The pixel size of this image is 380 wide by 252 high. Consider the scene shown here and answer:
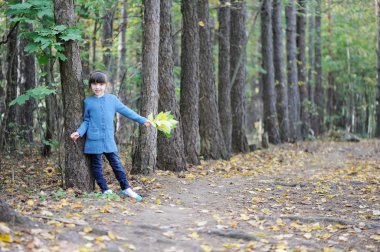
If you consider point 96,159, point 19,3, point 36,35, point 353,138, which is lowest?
point 353,138

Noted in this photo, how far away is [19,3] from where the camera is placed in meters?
8.28

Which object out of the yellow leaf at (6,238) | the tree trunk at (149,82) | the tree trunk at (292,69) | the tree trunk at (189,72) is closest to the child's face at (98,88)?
the tree trunk at (149,82)

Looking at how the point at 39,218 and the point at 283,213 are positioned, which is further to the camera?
the point at 283,213

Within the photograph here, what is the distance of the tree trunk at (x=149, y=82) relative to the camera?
9898mm

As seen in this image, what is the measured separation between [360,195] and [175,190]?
3412 mm

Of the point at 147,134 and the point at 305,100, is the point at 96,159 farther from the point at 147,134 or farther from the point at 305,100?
the point at 305,100

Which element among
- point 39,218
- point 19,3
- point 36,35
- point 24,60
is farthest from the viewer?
point 24,60

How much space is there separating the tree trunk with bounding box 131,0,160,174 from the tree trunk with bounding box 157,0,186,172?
102 centimetres

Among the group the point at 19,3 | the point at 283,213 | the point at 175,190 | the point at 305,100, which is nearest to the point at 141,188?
the point at 175,190

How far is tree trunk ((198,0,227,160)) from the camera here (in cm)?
1384

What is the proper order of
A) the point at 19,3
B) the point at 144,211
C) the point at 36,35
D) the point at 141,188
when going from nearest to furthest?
the point at 144,211, the point at 36,35, the point at 19,3, the point at 141,188

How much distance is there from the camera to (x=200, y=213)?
292 inches

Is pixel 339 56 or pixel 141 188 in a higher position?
pixel 339 56

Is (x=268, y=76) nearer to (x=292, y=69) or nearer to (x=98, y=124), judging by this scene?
(x=292, y=69)
